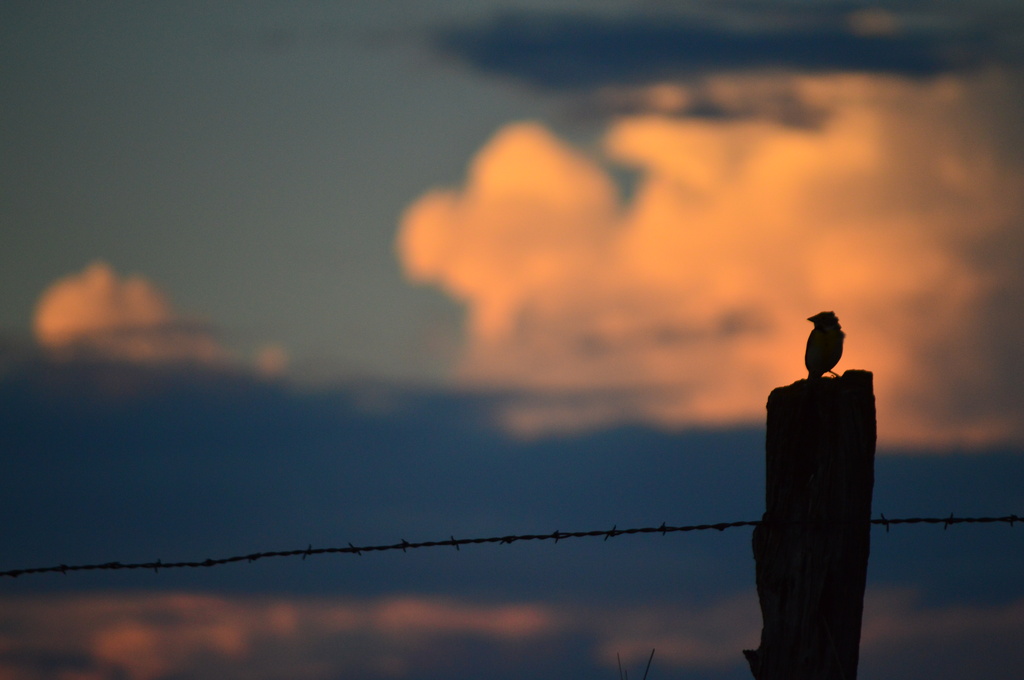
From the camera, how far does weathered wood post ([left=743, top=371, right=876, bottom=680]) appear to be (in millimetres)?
5414

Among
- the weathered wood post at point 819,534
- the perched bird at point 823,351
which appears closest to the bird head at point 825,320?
the perched bird at point 823,351

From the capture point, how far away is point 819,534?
543 cm

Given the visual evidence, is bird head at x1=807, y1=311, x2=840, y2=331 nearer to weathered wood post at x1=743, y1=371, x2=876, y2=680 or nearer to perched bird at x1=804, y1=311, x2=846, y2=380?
perched bird at x1=804, y1=311, x2=846, y2=380

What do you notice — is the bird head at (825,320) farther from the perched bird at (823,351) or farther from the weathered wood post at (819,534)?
the weathered wood post at (819,534)

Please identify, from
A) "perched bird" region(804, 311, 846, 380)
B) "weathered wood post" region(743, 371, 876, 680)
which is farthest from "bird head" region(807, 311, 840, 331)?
"weathered wood post" region(743, 371, 876, 680)

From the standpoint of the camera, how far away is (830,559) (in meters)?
5.40

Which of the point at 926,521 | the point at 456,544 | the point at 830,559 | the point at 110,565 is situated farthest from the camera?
the point at 110,565

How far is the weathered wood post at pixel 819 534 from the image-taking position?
213 inches

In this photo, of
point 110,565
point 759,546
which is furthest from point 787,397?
point 110,565

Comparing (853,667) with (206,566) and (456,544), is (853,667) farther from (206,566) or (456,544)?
(206,566)

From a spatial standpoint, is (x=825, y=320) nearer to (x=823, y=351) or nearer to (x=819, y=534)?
(x=823, y=351)

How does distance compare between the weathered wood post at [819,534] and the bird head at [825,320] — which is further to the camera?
the bird head at [825,320]

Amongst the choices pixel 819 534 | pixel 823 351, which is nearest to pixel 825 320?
pixel 823 351

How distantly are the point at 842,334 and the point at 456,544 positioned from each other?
272 centimetres
